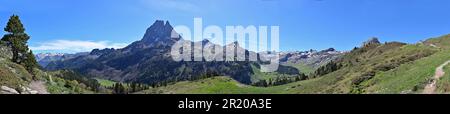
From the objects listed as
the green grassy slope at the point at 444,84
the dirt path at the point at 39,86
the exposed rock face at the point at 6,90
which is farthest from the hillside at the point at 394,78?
the dirt path at the point at 39,86

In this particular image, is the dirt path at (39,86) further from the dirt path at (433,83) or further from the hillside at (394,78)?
the dirt path at (433,83)

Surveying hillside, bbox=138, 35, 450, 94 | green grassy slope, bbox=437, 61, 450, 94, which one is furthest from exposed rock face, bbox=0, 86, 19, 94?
hillside, bbox=138, 35, 450, 94

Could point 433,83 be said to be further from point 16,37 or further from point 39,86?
point 16,37

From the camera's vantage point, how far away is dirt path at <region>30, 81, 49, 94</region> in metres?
71.8

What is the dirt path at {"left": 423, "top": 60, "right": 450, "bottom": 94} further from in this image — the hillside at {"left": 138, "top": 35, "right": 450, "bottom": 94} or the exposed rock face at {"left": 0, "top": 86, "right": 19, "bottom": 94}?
the exposed rock face at {"left": 0, "top": 86, "right": 19, "bottom": 94}

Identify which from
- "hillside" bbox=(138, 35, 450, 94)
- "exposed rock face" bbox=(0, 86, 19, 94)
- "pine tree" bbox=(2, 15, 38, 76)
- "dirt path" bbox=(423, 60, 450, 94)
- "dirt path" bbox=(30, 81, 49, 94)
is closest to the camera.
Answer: "dirt path" bbox=(423, 60, 450, 94)

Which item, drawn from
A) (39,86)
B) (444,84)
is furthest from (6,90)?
(444,84)

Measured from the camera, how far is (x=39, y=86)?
249ft

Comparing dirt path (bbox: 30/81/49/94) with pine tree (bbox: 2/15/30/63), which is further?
pine tree (bbox: 2/15/30/63)
